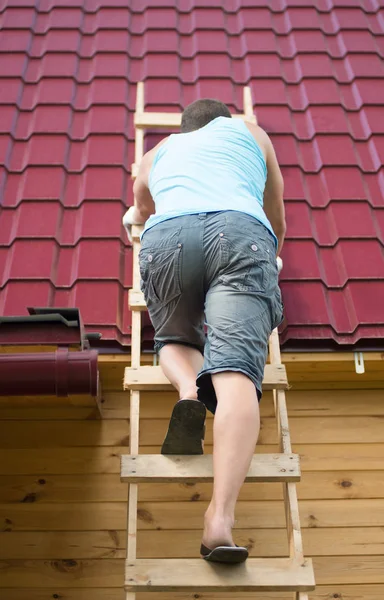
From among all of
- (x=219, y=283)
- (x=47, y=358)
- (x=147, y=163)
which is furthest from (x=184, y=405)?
(x=147, y=163)

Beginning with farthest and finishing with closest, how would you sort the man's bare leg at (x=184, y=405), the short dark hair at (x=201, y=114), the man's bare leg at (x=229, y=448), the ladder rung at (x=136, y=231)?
the ladder rung at (x=136, y=231) < the short dark hair at (x=201, y=114) < the man's bare leg at (x=184, y=405) < the man's bare leg at (x=229, y=448)

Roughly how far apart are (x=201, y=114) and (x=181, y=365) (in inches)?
39.8

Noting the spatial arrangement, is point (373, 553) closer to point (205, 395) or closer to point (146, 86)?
point (205, 395)

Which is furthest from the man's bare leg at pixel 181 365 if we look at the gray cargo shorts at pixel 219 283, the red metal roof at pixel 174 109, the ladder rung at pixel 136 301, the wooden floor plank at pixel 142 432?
the wooden floor plank at pixel 142 432

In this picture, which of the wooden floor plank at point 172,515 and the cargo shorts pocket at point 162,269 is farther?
the wooden floor plank at point 172,515

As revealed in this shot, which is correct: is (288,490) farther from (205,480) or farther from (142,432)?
(142,432)

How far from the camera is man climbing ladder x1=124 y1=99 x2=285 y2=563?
1941 millimetres

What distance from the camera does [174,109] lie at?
4113mm

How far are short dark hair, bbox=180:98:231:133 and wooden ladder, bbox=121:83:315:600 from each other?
890 millimetres

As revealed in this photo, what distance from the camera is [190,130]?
263 cm

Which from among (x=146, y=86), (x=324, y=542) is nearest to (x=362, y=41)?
(x=146, y=86)

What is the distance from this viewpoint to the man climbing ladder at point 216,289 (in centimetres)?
194

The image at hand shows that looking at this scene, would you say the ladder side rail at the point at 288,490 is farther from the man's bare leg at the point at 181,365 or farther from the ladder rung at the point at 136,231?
the ladder rung at the point at 136,231

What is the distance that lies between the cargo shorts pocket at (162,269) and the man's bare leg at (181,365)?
0.19 meters
